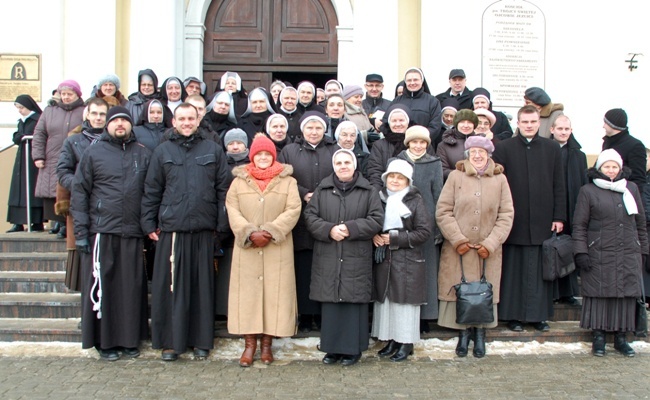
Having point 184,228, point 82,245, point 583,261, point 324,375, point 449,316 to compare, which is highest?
point 184,228

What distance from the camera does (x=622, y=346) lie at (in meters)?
5.73

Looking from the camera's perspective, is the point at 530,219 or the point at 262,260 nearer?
the point at 262,260

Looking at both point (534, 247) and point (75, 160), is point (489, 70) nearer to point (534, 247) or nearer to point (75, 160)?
point (534, 247)

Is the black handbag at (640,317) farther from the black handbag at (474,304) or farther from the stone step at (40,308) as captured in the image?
the stone step at (40,308)

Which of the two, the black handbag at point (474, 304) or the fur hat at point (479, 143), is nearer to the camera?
the black handbag at point (474, 304)

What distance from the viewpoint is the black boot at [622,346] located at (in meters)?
5.68

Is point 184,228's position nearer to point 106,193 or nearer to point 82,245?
point 106,193

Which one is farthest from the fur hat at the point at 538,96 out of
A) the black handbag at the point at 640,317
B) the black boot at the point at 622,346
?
the black boot at the point at 622,346

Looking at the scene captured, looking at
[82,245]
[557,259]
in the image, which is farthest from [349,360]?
[82,245]

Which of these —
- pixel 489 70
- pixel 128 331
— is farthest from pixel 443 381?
pixel 489 70

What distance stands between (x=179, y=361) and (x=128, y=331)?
49cm

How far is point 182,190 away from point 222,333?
1.38 m

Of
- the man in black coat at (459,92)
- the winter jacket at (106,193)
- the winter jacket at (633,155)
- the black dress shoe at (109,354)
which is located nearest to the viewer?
the winter jacket at (106,193)

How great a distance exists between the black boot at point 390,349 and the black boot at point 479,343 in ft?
2.15
